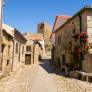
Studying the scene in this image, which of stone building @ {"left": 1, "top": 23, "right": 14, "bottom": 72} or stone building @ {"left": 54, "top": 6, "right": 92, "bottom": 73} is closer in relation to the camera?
stone building @ {"left": 54, "top": 6, "right": 92, "bottom": 73}

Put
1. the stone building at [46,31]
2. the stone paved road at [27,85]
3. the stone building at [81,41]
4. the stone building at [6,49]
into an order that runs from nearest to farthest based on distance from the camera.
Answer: the stone paved road at [27,85]
the stone building at [81,41]
the stone building at [6,49]
the stone building at [46,31]

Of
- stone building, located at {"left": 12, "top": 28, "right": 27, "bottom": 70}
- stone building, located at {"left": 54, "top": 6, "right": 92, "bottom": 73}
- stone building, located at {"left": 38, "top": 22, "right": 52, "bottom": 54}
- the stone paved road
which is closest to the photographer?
the stone paved road

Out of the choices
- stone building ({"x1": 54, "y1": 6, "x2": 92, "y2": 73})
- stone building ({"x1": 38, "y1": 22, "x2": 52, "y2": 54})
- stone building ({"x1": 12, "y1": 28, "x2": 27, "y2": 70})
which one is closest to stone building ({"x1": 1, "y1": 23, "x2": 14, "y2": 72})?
stone building ({"x1": 12, "y1": 28, "x2": 27, "y2": 70})

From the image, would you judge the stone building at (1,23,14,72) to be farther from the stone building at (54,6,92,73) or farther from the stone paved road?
the stone building at (54,6,92,73)

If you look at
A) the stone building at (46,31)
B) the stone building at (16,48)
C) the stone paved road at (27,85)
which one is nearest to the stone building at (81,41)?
the stone paved road at (27,85)

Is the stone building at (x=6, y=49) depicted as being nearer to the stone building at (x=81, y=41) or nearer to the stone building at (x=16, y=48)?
the stone building at (x=16, y=48)

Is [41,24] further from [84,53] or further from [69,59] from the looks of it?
[84,53]

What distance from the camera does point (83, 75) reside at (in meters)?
15.6

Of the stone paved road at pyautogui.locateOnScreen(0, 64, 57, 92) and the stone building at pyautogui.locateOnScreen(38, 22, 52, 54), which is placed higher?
the stone building at pyautogui.locateOnScreen(38, 22, 52, 54)

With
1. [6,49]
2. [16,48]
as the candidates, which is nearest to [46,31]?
[16,48]

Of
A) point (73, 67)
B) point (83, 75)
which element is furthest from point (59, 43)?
point (83, 75)

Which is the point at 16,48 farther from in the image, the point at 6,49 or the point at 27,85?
the point at 27,85

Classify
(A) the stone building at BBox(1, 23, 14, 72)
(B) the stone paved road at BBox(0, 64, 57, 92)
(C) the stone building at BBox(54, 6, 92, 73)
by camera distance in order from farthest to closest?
(A) the stone building at BBox(1, 23, 14, 72) → (C) the stone building at BBox(54, 6, 92, 73) → (B) the stone paved road at BBox(0, 64, 57, 92)

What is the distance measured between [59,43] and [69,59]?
5525 millimetres
